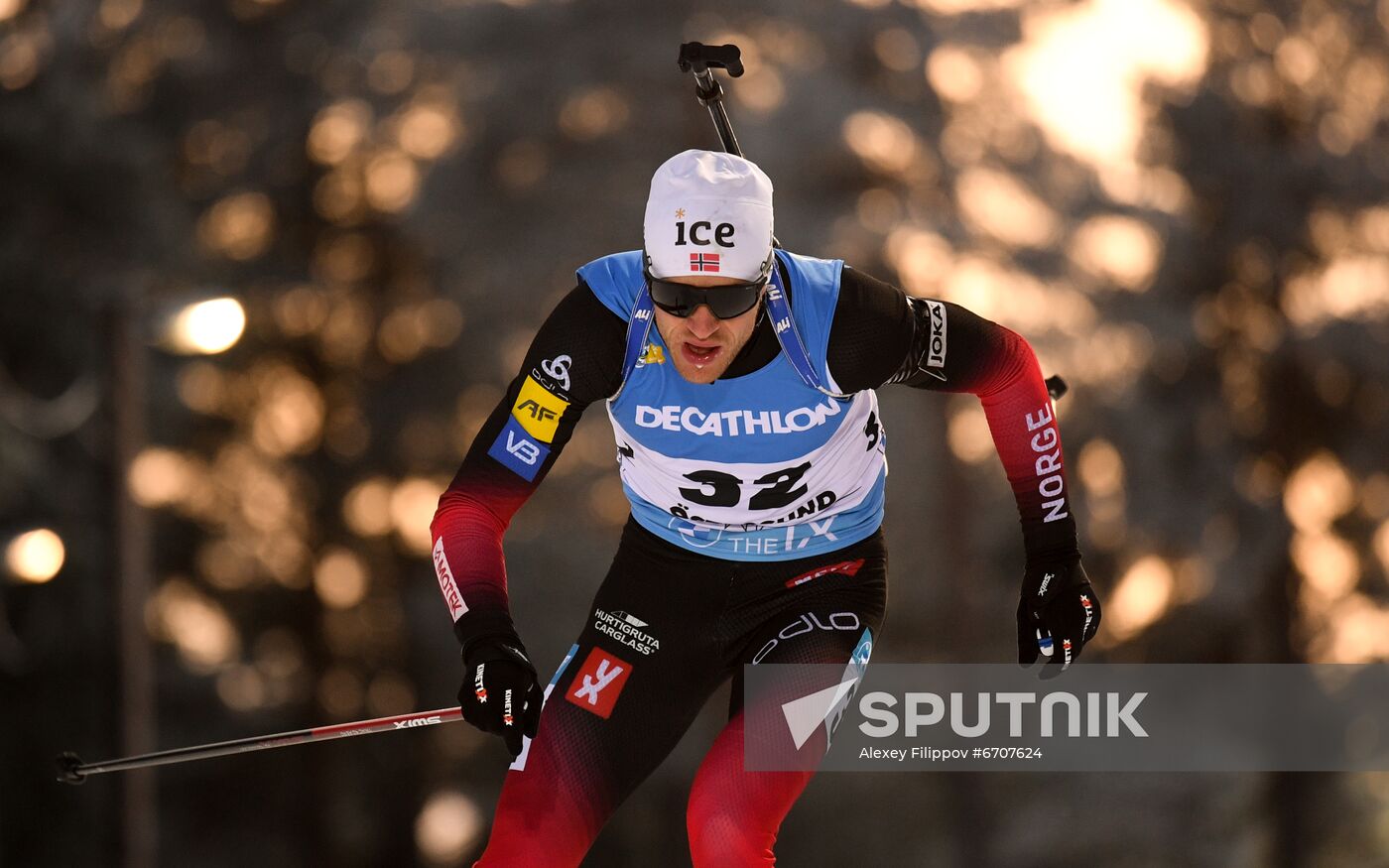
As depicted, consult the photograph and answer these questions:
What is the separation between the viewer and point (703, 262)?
8.19 feet

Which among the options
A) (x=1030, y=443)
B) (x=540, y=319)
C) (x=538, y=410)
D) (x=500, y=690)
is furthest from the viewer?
(x=540, y=319)

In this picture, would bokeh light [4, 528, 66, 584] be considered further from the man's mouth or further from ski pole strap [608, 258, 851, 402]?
the man's mouth

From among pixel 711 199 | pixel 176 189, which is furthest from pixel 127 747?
pixel 711 199

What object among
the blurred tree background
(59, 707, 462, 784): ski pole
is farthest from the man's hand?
the blurred tree background

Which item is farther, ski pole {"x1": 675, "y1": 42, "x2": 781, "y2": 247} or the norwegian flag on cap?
ski pole {"x1": 675, "y1": 42, "x2": 781, "y2": 247}

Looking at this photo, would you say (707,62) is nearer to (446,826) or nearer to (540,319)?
(540,319)

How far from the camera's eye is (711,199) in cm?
254

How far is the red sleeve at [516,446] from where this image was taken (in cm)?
262

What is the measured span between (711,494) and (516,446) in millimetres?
397

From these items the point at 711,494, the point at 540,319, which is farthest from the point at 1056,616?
the point at 540,319

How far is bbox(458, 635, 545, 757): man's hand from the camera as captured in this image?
2486 millimetres

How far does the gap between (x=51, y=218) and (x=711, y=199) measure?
3.87 m

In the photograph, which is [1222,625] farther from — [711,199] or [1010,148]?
[711,199]

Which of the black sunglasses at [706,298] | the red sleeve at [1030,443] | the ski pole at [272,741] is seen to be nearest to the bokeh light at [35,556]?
the ski pole at [272,741]
